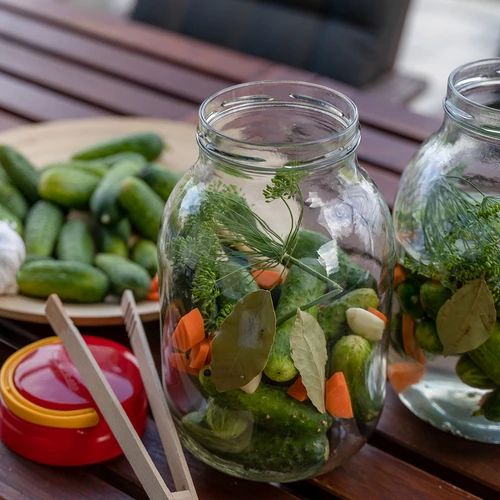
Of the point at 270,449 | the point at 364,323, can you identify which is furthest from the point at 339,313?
the point at 270,449

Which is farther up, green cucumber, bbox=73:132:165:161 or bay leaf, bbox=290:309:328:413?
bay leaf, bbox=290:309:328:413

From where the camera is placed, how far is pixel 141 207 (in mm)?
1021

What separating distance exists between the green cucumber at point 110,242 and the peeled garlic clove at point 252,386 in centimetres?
41

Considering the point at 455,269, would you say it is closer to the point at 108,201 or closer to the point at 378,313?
the point at 378,313

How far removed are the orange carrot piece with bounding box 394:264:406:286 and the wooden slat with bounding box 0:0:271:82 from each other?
77 cm

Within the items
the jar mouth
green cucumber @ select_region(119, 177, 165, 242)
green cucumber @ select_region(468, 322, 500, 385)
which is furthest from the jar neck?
green cucumber @ select_region(119, 177, 165, 242)

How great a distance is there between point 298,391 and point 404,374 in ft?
0.65

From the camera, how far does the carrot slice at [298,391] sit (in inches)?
24.5

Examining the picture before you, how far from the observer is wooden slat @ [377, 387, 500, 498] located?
74 centimetres

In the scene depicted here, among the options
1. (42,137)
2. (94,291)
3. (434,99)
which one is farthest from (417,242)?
(434,99)

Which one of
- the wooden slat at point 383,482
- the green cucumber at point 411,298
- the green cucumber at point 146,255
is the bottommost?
the wooden slat at point 383,482

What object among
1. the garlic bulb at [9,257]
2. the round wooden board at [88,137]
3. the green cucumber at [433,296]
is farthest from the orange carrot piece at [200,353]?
the round wooden board at [88,137]

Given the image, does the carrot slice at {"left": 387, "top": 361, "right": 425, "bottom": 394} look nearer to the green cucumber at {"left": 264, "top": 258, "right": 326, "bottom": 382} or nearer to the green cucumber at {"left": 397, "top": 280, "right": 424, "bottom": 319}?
the green cucumber at {"left": 397, "top": 280, "right": 424, "bottom": 319}

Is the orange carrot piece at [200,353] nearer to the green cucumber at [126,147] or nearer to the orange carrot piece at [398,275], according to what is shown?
the orange carrot piece at [398,275]
